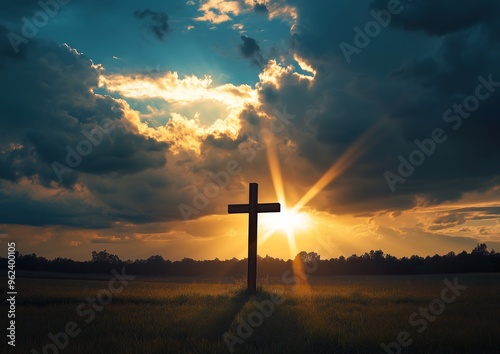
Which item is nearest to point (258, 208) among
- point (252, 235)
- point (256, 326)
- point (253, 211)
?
point (253, 211)

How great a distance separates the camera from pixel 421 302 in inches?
611

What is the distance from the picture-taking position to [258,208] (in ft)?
59.5

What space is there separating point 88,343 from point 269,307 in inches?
235

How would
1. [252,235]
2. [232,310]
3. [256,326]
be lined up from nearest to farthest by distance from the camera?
[256,326] < [232,310] < [252,235]

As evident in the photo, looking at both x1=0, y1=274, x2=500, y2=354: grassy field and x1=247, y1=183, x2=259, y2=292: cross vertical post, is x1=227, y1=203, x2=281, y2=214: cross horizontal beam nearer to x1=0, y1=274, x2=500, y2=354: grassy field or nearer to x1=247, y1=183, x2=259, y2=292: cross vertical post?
x1=247, y1=183, x2=259, y2=292: cross vertical post

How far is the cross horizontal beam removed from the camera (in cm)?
1784

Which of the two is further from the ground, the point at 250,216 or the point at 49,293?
the point at 250,216

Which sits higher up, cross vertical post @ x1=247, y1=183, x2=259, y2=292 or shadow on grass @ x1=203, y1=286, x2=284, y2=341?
cross vertical post @ x1=247, y1=183, x2=259, y2=292

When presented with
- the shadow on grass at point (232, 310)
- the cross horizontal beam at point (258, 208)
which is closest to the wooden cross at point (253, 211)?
the cross horizontal beam at point (258, 208)

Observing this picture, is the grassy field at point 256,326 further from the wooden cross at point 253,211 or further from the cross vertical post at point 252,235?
the wooden cross at point 253,211

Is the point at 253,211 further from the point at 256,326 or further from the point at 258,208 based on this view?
the point at 256,326

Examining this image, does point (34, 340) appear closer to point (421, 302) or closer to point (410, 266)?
point (421, 302)

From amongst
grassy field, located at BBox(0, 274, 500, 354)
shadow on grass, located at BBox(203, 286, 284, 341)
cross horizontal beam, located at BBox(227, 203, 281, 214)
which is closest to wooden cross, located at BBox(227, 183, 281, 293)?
cross horizontal beam, located at BBox(227, 203, 281, 214)

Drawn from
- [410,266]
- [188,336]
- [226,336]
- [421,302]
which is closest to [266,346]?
[226,336]
